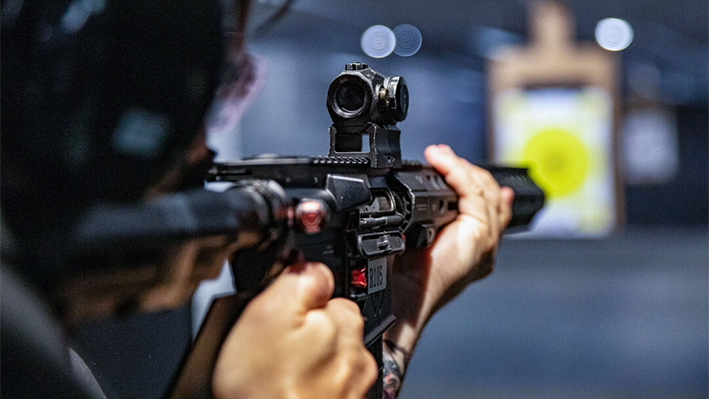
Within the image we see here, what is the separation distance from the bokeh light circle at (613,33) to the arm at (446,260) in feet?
9.18

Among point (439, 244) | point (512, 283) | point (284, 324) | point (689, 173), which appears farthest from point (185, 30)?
point (689, 173)

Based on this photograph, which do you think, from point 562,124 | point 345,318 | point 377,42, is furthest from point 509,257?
point 345,318

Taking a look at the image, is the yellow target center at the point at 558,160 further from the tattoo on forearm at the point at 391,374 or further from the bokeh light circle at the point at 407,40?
the tattoo on forearm at the point at 391,374

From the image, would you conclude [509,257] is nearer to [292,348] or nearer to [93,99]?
[292,348]

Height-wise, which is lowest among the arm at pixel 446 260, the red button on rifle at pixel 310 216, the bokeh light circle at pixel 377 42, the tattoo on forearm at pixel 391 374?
the tattoo on forearm at pixel 391 374

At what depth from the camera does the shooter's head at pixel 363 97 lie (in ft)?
2.08

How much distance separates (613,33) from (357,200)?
10.9 feet

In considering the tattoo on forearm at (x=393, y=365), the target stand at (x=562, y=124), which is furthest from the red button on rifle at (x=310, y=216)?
the target stand at (x=562, y=124)

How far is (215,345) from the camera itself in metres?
0.39

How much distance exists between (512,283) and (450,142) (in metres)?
1.09

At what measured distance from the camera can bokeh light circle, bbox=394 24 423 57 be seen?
2555 millimetres

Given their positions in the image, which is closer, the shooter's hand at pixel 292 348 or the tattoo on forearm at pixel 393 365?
the shooter's hand at pixel 292 348

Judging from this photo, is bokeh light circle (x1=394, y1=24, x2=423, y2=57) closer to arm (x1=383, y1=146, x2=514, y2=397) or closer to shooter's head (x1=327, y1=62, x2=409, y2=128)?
arm (x1=383, y1=146, x2=514, y2=397)

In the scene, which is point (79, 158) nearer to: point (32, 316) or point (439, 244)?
point (32, 316)
